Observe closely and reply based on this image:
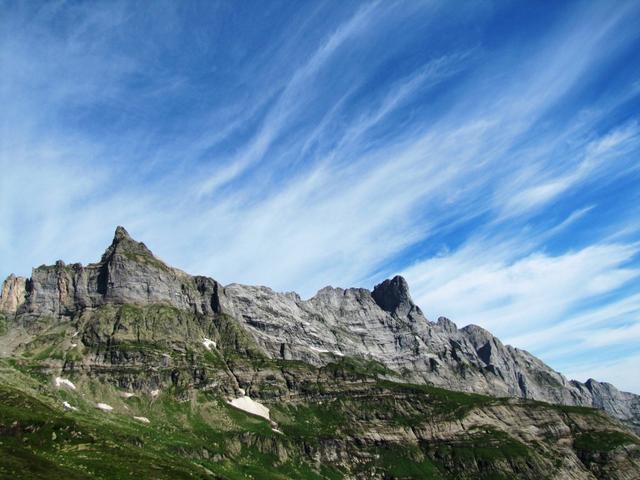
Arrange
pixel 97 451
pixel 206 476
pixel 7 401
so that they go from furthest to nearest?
pixel 7 401 → pixel 206 476 → pixel 97 451

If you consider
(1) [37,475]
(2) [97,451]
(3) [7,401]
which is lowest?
(1) [37,475]

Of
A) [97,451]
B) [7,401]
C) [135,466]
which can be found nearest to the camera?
[135,466]

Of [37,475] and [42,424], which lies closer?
[37,475]

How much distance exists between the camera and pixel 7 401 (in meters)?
200

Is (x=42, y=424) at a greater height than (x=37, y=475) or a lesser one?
greater

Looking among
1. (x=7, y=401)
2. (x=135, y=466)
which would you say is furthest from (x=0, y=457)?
(x=7, y=401)

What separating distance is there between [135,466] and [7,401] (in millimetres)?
76026

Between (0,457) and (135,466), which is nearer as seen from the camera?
(0,457)

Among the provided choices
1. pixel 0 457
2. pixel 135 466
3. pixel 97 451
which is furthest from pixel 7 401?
pixel 0 457

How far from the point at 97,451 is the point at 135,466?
19.9 metres

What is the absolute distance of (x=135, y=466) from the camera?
156750 millimetres

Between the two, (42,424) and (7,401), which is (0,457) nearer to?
(42,424)

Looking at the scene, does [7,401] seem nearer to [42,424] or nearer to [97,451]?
[42,424]

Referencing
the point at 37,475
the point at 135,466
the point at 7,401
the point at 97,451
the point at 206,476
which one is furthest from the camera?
the point at 7,401
